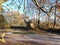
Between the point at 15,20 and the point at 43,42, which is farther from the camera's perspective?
the point at 15,20

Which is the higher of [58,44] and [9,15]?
[9,15]

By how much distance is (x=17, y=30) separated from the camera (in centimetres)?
748

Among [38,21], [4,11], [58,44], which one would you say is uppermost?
[4,11]

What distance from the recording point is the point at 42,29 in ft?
24.9

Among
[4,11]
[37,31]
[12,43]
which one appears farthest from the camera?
[4,11]

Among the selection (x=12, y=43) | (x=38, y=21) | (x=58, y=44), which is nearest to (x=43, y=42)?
(x=58, y=44)

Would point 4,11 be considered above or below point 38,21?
above

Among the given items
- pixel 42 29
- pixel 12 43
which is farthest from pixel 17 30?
pixel 12 43

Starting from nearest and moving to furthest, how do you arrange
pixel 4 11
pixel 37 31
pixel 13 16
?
pixel 37 31 → pixel 4 11 → pixel 13 16

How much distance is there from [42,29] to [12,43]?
226 centimetres

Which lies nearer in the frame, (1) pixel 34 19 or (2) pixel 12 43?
(2) pixel 12 43

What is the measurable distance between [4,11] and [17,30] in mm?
1105

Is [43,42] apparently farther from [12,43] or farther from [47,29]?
[47,29]

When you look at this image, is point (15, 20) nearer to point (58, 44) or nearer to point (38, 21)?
point (38, 21)
